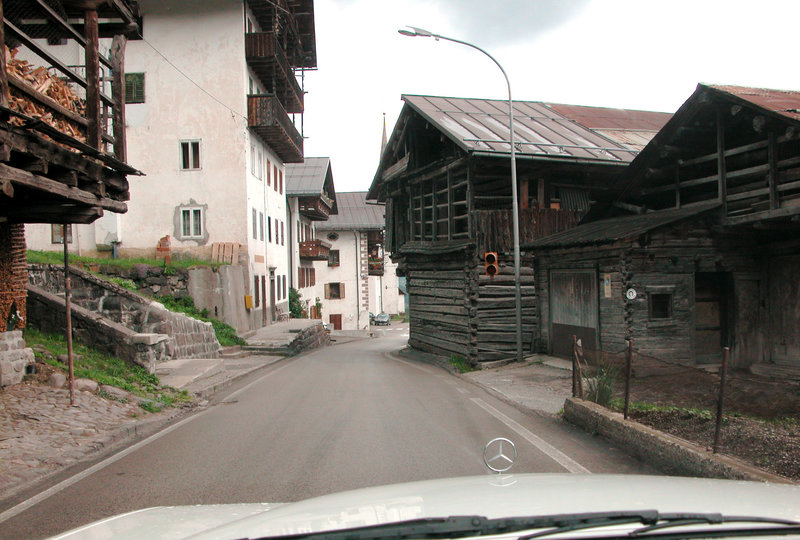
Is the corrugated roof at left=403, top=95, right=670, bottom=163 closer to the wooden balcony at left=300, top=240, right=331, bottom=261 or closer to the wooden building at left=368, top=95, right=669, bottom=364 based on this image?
the wooden building at left=368, top=95, right=669, bottom=364

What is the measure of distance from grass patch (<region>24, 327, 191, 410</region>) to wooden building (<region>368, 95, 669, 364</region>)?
1107 cm

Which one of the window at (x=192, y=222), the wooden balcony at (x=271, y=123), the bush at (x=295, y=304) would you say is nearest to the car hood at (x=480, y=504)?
the window at (x=192, y=222)

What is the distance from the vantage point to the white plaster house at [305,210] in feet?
146

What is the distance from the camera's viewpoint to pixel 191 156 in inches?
1144

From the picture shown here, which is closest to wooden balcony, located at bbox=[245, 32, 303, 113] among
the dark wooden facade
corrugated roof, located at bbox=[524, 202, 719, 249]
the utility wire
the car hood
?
the utility wire

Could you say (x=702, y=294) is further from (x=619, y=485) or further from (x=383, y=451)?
(x=619, y=485)

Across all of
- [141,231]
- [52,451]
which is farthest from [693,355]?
[141,231]

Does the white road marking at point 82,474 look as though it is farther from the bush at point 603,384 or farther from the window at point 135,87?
the window at point 135,87

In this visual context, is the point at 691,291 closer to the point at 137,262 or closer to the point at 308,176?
the point at 137,262

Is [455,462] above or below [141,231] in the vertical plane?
below

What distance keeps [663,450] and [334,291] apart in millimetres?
52687

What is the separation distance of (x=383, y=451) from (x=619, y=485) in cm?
542

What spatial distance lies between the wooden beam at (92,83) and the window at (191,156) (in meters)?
18.5

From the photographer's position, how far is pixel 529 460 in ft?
24.6
